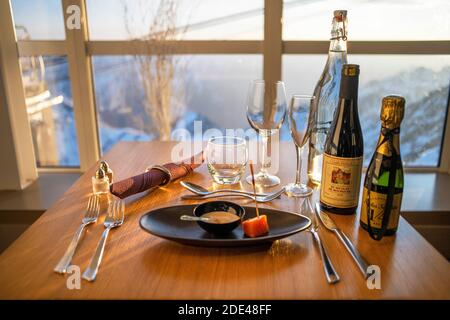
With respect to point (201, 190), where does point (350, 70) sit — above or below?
above

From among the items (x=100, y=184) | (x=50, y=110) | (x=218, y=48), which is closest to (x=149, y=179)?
(x=100, y=184)

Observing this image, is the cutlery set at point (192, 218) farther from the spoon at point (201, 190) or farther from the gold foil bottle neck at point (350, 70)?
the gold foil bottle neck at point (350, 70)

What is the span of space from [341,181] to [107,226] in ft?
1.54

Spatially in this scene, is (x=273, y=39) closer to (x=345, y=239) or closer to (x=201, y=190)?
(x=201, y=190)

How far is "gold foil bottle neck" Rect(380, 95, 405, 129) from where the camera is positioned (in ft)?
2.20

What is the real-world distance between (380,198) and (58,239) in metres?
0.59

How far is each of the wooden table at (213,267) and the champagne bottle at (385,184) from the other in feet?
0.11

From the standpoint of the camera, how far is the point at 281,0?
6.32ft

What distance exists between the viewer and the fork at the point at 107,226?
24.7 inches

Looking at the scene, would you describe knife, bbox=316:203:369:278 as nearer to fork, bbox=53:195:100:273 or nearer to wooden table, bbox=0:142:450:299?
wooden table, bbox=0:142:450:299

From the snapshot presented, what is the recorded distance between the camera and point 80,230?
0.76m

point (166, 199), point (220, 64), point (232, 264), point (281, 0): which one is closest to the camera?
point (232, 264)

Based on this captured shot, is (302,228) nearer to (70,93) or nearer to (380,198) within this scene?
(380,198)

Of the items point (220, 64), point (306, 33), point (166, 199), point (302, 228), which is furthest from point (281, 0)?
point (302, 228)
